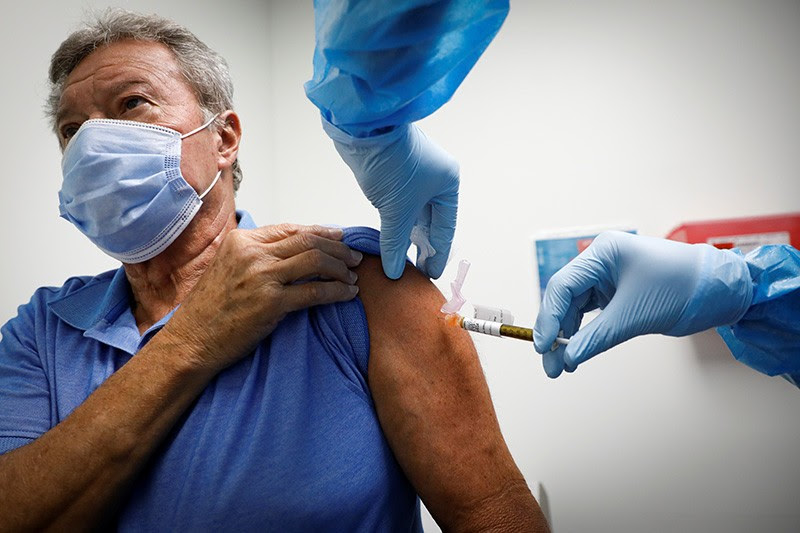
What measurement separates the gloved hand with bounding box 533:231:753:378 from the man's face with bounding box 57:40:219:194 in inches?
31.8

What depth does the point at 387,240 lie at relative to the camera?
952mm

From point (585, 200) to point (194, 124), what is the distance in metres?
1.55

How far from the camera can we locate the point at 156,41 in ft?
3.98

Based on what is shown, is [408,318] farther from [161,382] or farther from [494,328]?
[161,382]

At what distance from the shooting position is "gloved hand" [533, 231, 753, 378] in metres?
0.85

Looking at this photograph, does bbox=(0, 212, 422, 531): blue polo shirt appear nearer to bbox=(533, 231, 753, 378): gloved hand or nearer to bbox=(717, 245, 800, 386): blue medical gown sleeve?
bbox=(533, 231, 753, 378): gloved hand

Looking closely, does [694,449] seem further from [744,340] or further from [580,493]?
[744,340]

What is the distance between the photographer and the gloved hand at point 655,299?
0.85 m

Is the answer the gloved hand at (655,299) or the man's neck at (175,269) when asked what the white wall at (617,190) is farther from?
the gloved hand at (655,299)

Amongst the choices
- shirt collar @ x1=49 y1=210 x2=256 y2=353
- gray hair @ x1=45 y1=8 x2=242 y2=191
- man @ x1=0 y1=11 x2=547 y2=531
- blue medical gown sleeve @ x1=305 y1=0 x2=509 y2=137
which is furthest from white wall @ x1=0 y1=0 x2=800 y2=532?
blue medical gown sleeve @ x1=305 y1=0 x2=509 y2=137

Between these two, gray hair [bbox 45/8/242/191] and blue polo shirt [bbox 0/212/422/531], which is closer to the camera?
blue polo shirt [bbox 0/212/422/531]

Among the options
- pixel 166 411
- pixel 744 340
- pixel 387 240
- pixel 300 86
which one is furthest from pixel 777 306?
pixel 300 86

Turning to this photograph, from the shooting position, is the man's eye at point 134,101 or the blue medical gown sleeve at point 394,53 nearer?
the blue medical gown sleeve at point 394,53

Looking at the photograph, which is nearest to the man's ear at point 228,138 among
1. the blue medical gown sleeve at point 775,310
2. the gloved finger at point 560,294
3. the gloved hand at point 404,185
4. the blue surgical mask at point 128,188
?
the blue surgical mask at point 128,188
